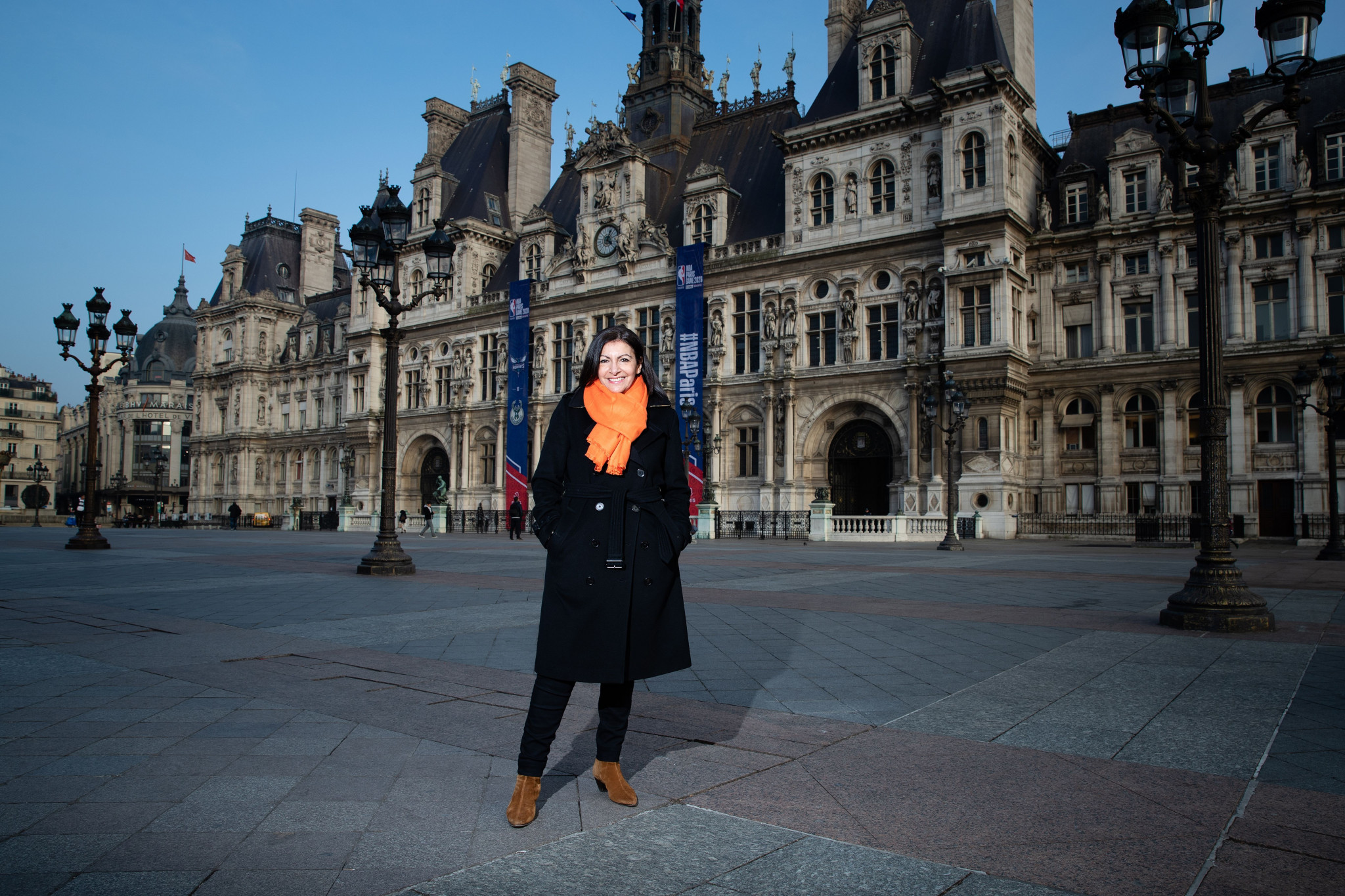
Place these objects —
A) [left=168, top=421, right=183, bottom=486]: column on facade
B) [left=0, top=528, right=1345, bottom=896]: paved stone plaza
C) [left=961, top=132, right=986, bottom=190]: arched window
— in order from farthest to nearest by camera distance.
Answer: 1. [left=168, top=421, right=183, bottom=486]: column on facade
2. [left=961, top=132, right=986, bottom=190]: arched window
3. [left=0, top=528, right=1345, bottom=896]: paved stone plaza

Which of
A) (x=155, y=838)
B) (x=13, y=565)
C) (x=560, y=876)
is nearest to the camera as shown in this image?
(x=560, y=876)

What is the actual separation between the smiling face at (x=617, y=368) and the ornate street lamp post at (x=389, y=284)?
11.6 metres

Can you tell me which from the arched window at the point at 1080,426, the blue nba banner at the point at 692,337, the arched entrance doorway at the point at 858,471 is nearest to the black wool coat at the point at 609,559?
the arched entrance doorway at the point at 858,471

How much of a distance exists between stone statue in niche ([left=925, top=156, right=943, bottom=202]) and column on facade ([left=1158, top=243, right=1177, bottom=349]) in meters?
7.67

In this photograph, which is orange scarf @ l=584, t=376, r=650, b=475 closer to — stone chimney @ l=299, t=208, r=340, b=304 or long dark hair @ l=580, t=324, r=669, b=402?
long dark hair @ l=580, t=324, r=669, b=402

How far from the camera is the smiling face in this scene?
156 inches

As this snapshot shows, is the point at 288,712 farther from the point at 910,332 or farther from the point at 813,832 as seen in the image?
the point at 910,332

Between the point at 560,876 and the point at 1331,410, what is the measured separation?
24015 millimetres

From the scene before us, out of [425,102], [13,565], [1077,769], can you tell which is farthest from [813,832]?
[425,102]

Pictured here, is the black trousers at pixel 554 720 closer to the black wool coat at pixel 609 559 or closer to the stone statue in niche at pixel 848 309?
the black wool coat at pixel 609 559

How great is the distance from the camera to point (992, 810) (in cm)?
363

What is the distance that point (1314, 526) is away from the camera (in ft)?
89.5

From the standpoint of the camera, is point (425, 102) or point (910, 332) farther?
point (425, 102)

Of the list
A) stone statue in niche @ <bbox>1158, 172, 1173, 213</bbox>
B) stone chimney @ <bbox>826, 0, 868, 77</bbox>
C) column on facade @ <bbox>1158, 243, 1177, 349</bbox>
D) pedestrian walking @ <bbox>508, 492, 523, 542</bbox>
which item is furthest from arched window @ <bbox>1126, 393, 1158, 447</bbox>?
pedestrian walking @ <bbox>508, 492, 523, 542</bbox>
